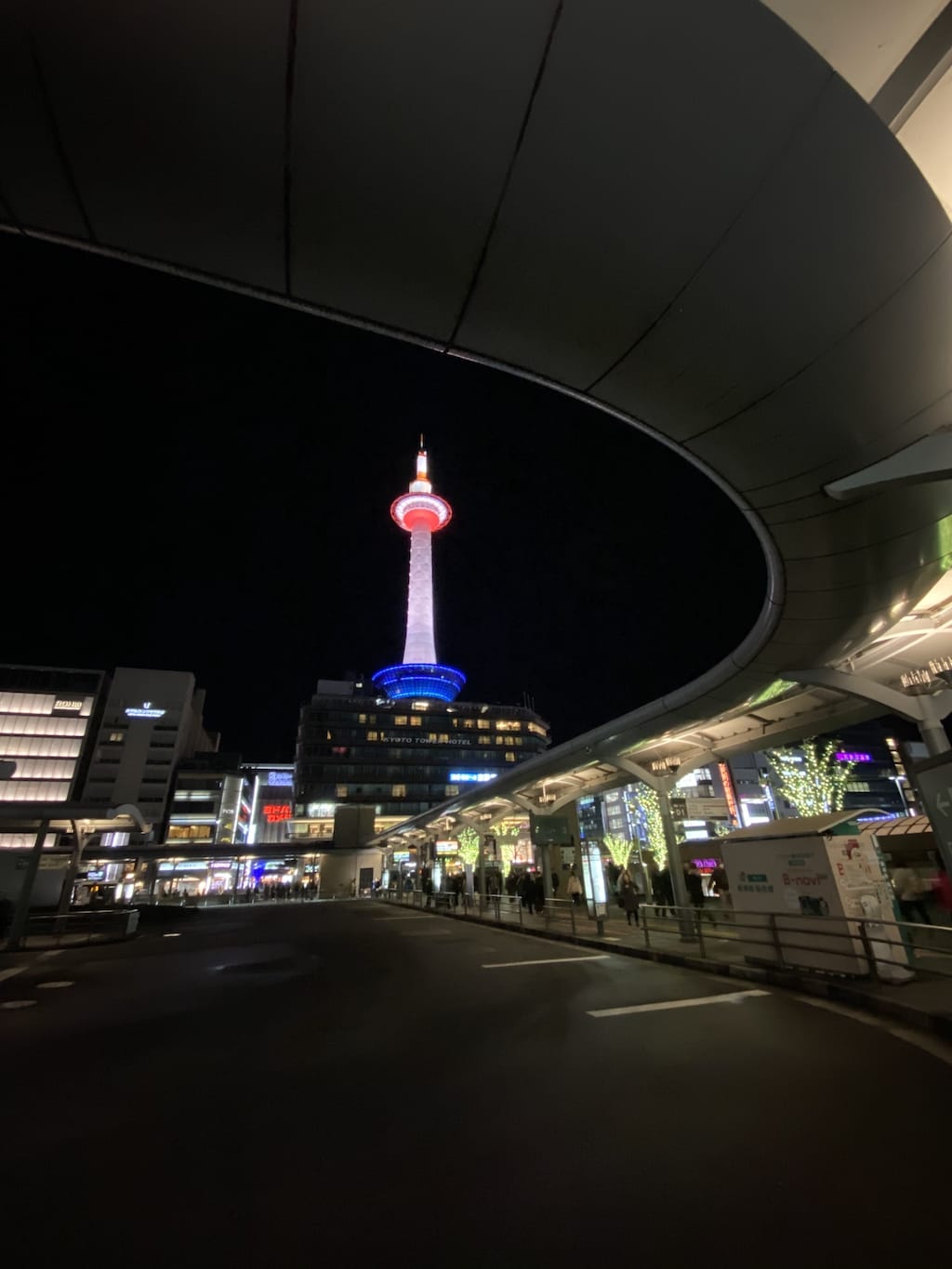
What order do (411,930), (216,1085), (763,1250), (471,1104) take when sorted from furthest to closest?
(411,930), (216,1085), (471,1104), (763,1250)

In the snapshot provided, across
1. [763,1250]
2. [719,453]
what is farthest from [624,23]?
[763,1250]

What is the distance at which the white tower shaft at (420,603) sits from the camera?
10900cm

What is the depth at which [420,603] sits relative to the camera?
110 m

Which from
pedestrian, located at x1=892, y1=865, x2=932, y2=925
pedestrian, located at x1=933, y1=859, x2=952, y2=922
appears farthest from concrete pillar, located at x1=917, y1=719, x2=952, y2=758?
pedestrian, located at x1=892, y1=865, x2=932, y2=925

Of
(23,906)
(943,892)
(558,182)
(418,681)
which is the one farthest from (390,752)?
(558,182)

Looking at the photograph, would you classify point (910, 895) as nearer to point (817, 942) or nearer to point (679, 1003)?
point (817, 942)

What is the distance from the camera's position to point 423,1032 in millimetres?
6871

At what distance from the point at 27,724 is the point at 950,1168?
10051 centimetres

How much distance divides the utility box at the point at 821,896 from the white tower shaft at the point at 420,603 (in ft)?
330

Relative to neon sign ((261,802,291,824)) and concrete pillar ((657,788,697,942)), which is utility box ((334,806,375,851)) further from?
neon sign ((261,802,291,824))

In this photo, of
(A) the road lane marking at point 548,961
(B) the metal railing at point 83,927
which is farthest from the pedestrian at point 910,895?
(B) the metal railing at point 83,927

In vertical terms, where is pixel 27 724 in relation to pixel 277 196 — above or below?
above

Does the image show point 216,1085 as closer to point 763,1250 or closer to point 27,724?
point 763,1250

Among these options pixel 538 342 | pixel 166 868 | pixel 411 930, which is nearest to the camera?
pixel 538 342
